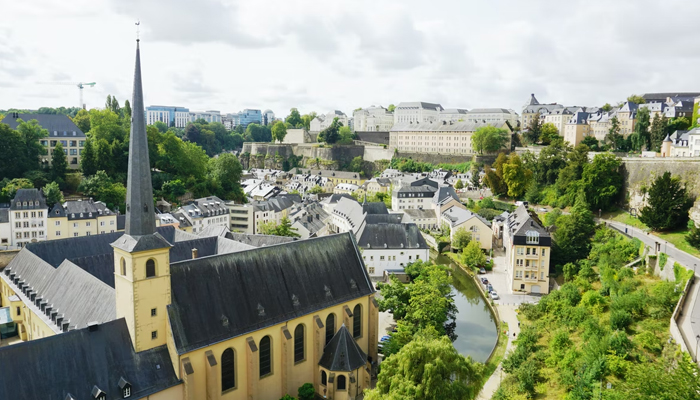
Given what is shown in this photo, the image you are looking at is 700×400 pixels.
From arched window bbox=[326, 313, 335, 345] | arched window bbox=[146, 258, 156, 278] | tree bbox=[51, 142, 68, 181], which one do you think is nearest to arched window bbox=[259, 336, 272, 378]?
arched window bbox=[326, 313, 335, 345]

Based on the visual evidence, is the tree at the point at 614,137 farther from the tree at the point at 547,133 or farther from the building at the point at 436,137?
the building at the point at 436,137

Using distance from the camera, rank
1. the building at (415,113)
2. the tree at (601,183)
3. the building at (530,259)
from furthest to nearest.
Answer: the building at (415,113) < the tree at (601,183) < the building at (530,259)

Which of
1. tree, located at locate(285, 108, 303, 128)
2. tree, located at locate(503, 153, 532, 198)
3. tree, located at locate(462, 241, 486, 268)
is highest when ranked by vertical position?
tree, located at locate(285, 108, 303, 128)

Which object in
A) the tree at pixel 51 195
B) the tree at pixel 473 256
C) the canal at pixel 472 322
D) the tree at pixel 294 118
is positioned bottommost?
the canal at pixel 472 322

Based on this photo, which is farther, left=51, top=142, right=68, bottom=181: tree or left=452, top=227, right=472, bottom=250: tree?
left=51, top=142, right=68, bottom=181: tree

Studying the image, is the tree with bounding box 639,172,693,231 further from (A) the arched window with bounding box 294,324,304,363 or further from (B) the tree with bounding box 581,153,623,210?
(A) the arched window with bounding box 294,324,304,363

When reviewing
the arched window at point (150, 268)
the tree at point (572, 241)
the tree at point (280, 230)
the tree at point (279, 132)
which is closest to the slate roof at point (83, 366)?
the arched window at point (150, 268)

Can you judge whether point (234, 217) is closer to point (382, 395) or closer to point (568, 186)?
point (568, 186)
